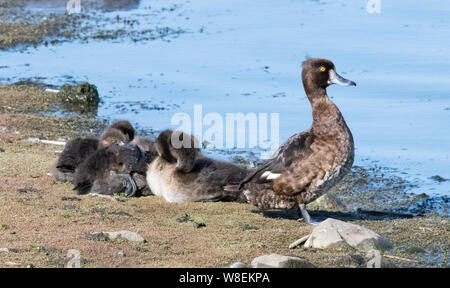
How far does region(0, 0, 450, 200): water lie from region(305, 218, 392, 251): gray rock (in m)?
2.73

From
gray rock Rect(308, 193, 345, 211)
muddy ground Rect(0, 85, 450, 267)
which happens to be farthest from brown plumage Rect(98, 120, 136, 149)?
gray rock Rect(308, 193, 345, 211)

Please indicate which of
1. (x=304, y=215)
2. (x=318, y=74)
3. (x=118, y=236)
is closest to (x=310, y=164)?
(x=304, y=215)

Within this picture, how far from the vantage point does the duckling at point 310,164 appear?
7.58 metres

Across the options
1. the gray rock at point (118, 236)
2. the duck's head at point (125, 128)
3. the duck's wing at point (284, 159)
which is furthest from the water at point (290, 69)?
the gray rock at point (118, 236)

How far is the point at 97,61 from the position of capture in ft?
52.5

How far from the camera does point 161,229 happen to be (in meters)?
7.12

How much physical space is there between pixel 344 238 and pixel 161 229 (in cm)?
152

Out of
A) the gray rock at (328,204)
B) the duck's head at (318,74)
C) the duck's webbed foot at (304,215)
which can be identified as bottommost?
the gray rock at (328,204)

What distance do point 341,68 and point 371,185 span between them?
4.94m

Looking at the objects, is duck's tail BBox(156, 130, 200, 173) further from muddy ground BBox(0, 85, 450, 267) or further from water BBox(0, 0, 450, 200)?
water BBox(0, 0, 450, 200)

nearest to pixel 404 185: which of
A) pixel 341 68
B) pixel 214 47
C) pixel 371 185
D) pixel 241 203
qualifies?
pixel 371 185

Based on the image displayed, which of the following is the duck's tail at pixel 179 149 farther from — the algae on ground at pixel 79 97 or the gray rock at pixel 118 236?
the algae on ground at pixel 79 97

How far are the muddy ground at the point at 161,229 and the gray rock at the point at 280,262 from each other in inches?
12.4
